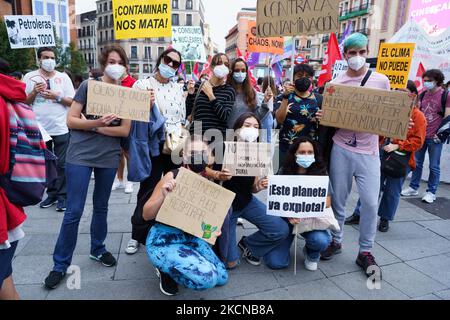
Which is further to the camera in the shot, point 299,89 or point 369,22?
point 369,22

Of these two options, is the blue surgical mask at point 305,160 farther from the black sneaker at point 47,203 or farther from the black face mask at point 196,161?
the black sneaker at point 47,203

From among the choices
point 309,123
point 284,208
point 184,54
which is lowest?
point 284,208

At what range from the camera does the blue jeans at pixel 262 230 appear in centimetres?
326

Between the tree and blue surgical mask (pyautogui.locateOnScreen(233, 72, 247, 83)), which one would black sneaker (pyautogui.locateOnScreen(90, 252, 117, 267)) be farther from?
the tree

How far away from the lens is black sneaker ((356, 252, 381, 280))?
3140 millimetres

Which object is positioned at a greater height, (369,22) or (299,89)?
(369,22)

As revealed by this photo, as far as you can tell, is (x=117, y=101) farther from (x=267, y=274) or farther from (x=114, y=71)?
(x=267, y=274)

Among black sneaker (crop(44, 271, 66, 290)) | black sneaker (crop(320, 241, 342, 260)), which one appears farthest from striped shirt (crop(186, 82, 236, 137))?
black sneaker (crop(44, 271, 66, 290))

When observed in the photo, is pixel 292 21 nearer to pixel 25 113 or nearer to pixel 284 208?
pixel 284 208

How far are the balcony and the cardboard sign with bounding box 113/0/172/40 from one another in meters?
51.4

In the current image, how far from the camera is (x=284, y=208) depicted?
10.1ft

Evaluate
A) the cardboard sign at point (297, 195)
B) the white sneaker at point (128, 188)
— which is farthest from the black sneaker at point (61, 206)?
the cardboard sign at point (297, 195)
